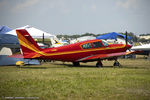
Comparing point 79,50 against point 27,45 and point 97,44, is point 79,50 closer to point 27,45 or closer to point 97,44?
point 97,44

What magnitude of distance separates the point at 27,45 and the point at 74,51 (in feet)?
12.0

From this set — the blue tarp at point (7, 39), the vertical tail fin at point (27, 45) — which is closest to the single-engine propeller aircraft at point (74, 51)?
the vertical tail fin at point (27, 45)

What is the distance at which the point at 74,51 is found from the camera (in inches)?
732

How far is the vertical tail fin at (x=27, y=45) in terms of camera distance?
1712 centimetres

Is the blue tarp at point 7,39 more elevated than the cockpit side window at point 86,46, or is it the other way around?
the blue tarp at point 7,39

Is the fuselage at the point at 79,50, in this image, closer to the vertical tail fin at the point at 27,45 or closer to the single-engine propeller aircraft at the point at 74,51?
the single-engine propeller aircraft at the point at 74,51

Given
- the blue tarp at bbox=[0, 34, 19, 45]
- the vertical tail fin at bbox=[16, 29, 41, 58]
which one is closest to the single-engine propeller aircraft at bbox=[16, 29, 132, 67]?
the vertical tail fin at bbox=[16, 29, 41, 58]

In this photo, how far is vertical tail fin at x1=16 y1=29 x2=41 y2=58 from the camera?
1712 cm

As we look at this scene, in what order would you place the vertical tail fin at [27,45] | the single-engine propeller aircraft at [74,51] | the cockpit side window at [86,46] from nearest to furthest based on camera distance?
the vertical tail fin at [27,45] < the single-engine propeller aircraft at [74,51] < the cockpit side window at [86,46]

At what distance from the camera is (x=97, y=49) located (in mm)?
18984

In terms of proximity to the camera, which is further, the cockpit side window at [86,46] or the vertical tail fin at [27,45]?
the cockpit side window at [86,46]

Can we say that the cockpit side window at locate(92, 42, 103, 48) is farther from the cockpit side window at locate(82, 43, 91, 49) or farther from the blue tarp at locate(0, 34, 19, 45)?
the blue tarp at locate(0, 34, 19, 45)

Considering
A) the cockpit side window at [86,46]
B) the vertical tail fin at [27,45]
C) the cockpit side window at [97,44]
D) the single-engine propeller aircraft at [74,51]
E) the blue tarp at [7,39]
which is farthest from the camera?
the blue tarp at [7,39]

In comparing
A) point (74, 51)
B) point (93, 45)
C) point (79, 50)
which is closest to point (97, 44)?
point (93, 45)
